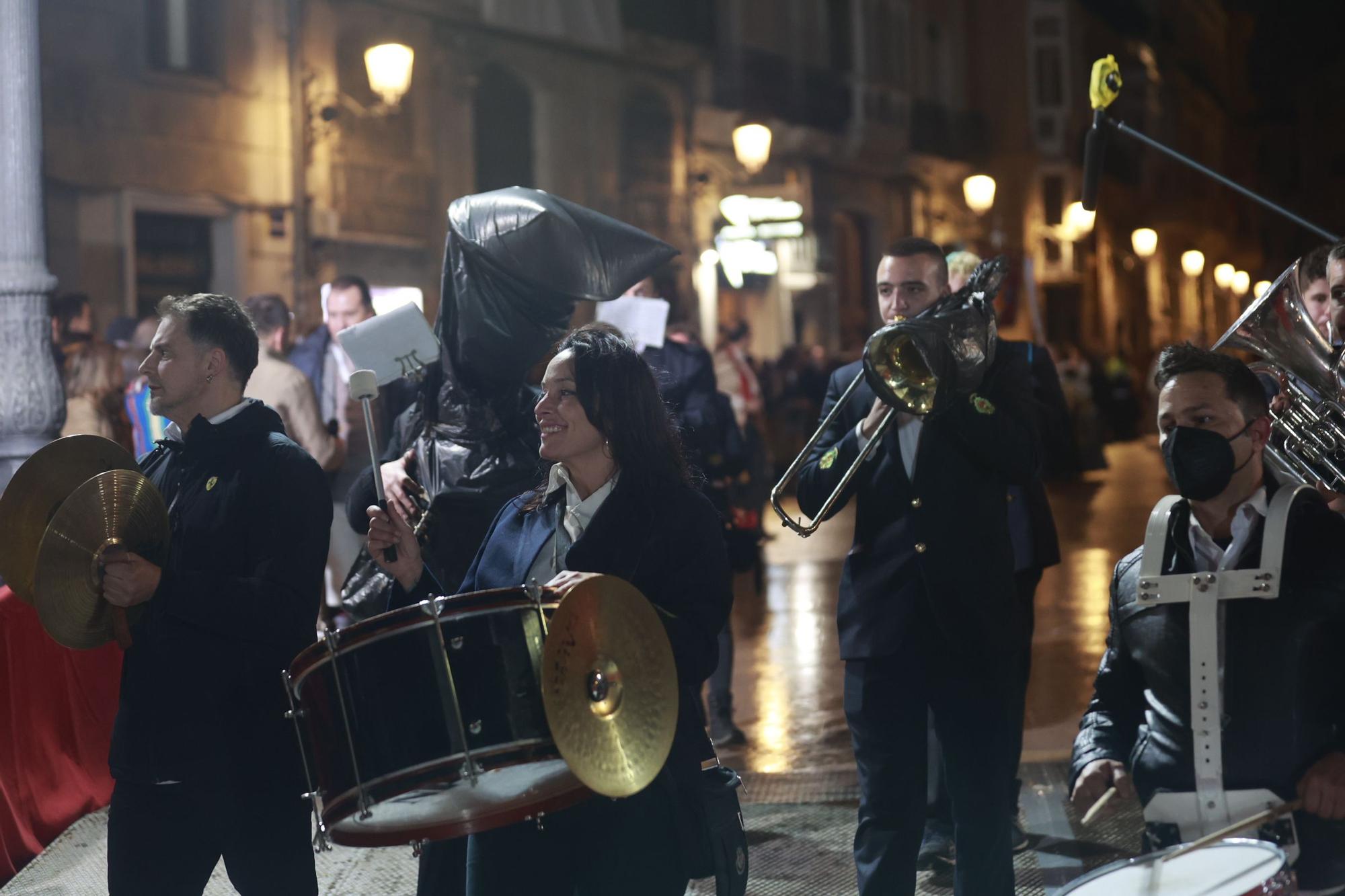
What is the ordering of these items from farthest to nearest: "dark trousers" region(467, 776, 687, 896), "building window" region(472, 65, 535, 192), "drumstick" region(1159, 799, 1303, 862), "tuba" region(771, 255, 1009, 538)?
"building window" region(472, 65, 535, 192) < "tuba" region(771, 255, 1009, 538) < "dark trousers" region(467, 776, 687, 896) < "drumstick" region(1159, 799, 1303, 862)

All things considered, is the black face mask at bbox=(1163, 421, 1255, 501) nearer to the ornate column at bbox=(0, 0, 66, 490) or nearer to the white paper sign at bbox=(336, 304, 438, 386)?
the white paper sign at bbox=(336, 304, 438, 386)

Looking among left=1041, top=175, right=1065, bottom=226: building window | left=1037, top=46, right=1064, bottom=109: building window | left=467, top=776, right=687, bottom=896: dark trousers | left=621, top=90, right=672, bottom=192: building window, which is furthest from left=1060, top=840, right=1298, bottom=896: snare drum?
left=1041, top=175, right=1065, bottom=226: building window

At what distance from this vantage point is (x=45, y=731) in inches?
244

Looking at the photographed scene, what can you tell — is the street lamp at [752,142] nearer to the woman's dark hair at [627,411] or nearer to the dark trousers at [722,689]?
the dark trousers at [722,689]

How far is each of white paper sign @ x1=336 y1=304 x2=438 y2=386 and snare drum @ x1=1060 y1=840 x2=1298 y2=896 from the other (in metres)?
2.46

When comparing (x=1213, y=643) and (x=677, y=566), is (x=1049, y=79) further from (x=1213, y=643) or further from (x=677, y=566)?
(x=1213, y=643)

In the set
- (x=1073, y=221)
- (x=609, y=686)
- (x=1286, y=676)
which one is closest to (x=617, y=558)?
(x=609, y=686)

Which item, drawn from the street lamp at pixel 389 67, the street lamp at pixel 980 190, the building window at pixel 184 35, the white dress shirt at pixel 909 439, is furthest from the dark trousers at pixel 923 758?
the street lamp at pixel 980 190

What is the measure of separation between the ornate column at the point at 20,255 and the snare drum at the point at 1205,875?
5.26m

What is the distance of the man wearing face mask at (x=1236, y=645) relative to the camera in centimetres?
304

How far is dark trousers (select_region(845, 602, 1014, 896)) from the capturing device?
4.46 m

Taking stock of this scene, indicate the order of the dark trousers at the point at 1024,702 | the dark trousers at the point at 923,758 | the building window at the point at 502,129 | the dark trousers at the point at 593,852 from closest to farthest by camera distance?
the dark trousers at the point at 593,852, the dark trousers at the point at 923,758, the dark trousers at the point at 1024,702, the building window at the point at 502,129

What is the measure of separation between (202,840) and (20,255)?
381cm

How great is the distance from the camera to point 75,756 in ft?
20.9
